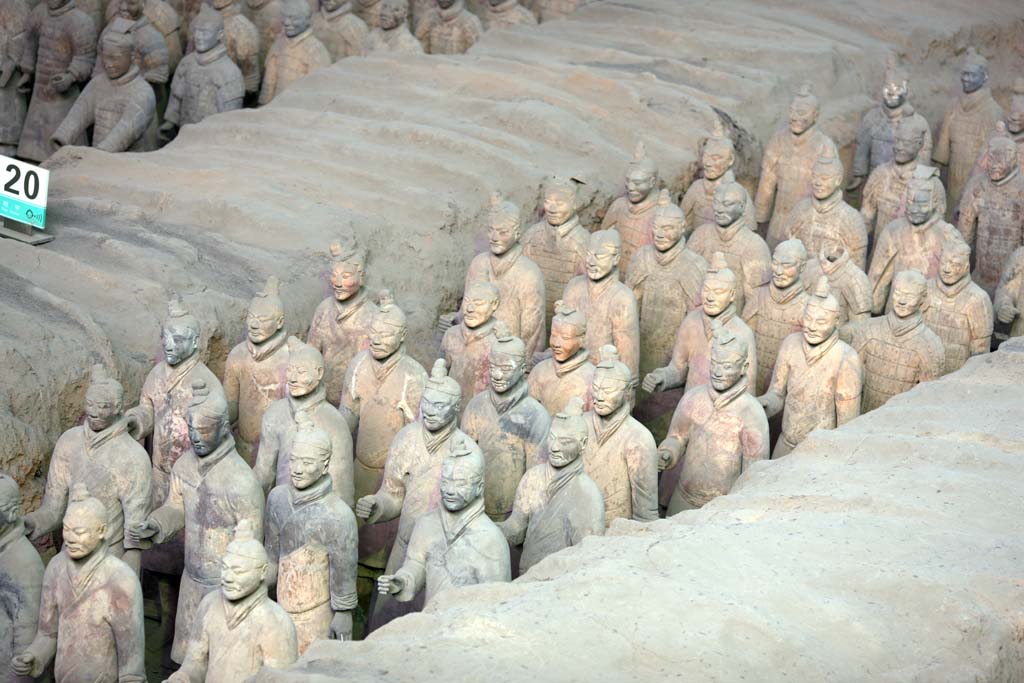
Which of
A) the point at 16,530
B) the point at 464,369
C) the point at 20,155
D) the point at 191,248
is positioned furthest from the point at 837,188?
the point at 20,155

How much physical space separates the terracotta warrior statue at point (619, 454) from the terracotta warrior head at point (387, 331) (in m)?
1.15

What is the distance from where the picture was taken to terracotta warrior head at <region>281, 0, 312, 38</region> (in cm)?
1337

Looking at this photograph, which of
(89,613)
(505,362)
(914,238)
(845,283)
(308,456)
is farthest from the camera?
(914,238)

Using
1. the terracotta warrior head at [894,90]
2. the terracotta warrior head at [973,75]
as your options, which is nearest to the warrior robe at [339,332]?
the terracotta warrior head at [894,90]

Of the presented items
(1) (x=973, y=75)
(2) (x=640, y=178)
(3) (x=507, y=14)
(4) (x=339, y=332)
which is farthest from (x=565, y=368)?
(3) (x=507, y=14)

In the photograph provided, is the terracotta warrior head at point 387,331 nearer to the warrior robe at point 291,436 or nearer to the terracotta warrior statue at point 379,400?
the terracotta warrior statue at point 379,400

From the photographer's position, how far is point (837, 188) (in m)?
11.2

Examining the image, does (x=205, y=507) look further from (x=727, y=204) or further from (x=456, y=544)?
(x=727, y=204)

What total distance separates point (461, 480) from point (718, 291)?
237 cm

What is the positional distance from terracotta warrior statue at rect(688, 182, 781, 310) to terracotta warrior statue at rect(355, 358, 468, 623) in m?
2.60

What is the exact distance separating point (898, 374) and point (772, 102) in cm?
350

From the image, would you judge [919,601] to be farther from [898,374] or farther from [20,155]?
[20,155]

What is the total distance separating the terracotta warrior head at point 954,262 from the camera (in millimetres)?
10023

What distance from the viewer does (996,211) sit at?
37.5ft
